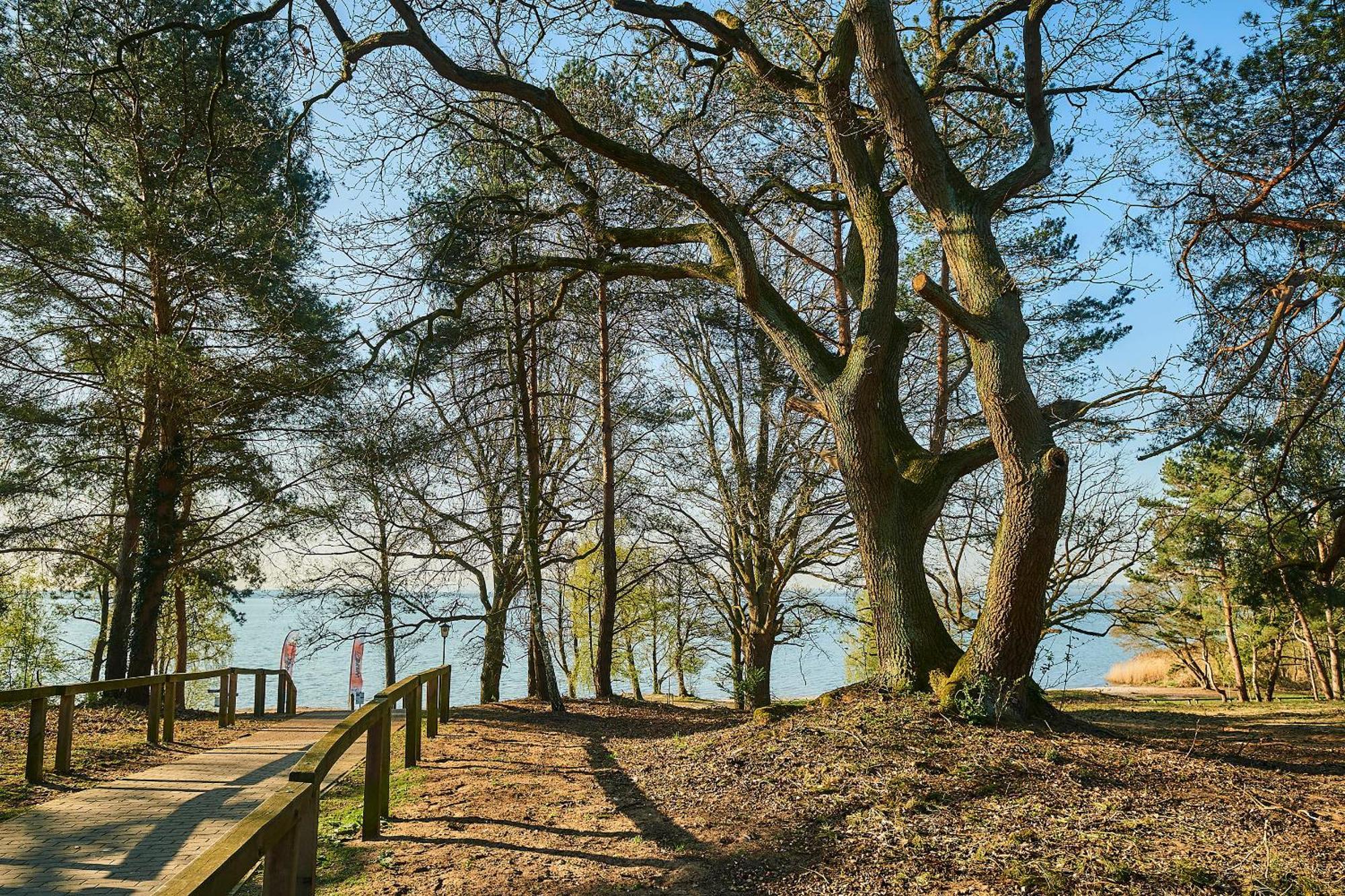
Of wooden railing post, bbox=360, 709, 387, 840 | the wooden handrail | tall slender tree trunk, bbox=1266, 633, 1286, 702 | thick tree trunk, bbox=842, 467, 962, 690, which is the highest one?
thick tree trunk, bbox=842, 467, 962, 690

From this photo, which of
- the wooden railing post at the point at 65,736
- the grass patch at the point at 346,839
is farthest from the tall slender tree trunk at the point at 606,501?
the wooden railing post at the point at 65,736

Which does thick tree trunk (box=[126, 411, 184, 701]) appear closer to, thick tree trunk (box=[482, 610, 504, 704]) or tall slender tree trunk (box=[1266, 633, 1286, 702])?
thick tree trunk (box=[482, 610, 504, 704])

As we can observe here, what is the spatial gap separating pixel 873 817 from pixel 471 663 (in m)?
13.1

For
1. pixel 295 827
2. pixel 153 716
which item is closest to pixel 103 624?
pixel 153 716

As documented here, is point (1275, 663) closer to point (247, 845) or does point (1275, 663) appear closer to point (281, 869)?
point (281, 869)

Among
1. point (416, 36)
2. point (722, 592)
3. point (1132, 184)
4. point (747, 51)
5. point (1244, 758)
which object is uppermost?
point (747, 51)

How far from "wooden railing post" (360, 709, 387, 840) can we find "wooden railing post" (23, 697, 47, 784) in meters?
4.06

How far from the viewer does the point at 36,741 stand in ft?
23.3

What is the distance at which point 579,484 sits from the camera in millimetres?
14867

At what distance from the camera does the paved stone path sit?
14.6 ft

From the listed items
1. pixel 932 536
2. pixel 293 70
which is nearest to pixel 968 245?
pixel 293 70

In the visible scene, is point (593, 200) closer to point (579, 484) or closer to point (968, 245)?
point (968, 245)

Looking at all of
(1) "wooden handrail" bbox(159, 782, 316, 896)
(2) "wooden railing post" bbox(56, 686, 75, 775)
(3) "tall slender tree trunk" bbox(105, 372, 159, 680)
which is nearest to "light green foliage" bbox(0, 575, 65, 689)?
(3) "tall slender tree trunk" bbox(105, 372, 159, 680)

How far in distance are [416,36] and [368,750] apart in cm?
494
